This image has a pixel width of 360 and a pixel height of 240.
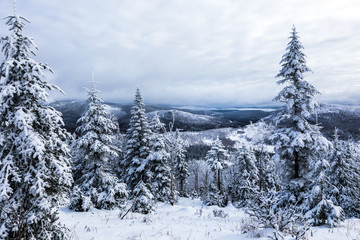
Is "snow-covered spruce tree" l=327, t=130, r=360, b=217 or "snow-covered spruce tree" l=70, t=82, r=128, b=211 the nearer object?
"snow-covered spruce tree" l=70, t=82, r=128, b=211

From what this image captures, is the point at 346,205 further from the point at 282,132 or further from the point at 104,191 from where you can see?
the point at 104,191

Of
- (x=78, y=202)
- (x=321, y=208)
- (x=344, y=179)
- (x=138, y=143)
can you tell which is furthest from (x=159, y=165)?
(x=344, y=179)

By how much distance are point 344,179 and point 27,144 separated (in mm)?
28326

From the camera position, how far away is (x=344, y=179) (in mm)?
22562

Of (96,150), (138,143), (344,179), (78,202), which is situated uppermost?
(96,150)

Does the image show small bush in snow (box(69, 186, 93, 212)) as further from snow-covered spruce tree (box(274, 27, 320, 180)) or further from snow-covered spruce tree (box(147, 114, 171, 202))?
snow-covered spruce tree (box(274, 27, 320, 180))

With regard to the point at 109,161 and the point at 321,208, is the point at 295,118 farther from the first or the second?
the point at 109,161

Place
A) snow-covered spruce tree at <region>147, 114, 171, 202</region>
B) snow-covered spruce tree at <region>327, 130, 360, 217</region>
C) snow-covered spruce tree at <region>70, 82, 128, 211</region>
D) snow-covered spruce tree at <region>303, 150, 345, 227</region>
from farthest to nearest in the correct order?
snow-covered spruce tree at <region>147, 114, 171, 202</region>, snow-covered spruce tree at <region>327, 130, 360, 217</region>, snow-covered spruce tree at <region>70, 82, 128, 211</region>, snow-covered spruce tree at <region>303, 150, 345, 227</region>

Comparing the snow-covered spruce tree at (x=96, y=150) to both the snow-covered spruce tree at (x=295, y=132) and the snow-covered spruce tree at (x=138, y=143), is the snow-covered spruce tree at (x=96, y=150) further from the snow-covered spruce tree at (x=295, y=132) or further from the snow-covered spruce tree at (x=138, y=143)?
the snow-covered spruce tree at (x=295, y=132)

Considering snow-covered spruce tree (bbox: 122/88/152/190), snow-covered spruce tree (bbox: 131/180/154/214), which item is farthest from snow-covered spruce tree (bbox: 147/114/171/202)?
snow-covered spruce tree (bbox: 131/180/154/214)

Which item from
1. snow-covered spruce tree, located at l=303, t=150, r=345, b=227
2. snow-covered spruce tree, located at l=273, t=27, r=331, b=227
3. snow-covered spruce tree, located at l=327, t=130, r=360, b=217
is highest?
snow-covered spruce tree, located at l=273, t=27, r=331, b=227

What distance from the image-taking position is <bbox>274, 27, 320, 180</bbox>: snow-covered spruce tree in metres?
14.4

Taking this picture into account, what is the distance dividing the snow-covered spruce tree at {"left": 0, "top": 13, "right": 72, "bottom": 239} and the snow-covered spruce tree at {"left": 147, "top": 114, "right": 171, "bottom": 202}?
18.1 m

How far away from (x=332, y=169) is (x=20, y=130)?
2806 cm
